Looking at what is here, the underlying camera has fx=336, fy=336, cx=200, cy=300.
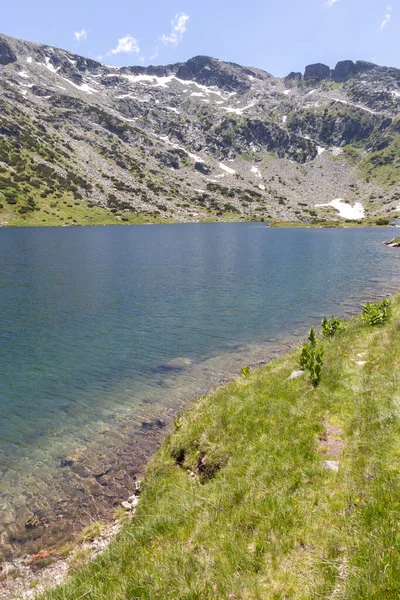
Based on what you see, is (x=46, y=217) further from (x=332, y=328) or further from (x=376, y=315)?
(x=376, y=315)

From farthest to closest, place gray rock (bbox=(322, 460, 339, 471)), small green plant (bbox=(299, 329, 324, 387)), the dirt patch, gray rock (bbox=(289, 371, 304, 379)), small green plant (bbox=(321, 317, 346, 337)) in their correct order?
small green plant (bbox=(321, 317, 346, 337))
gray rock (bbox=(289, 371, 304, 379))
small green plant (bbox=(299, 329, 324, 387))
the dirt patch
gray rock (bbox=(322, 460, 339, 471))

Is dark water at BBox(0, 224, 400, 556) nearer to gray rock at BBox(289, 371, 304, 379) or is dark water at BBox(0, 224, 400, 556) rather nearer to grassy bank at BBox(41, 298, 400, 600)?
grassy bank at BBox(41, 298, 400, 600)

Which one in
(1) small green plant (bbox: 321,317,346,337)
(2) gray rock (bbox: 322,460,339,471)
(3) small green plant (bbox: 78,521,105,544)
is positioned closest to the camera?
(2) gray rock (bbox: 322,460,339,471)

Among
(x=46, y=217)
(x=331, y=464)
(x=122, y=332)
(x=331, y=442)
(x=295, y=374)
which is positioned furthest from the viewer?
(x=46, y=217)

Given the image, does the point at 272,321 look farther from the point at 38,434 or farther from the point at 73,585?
the point at 73,585

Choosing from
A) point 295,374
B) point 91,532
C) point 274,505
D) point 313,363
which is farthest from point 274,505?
point 295,374

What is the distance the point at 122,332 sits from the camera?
1325 inches

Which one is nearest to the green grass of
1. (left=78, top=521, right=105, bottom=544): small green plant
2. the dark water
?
the dark water

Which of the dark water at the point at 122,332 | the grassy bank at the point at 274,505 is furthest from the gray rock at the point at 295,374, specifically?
the dark water at the point at 122,332

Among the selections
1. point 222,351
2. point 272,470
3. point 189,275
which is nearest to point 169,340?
point 222,351

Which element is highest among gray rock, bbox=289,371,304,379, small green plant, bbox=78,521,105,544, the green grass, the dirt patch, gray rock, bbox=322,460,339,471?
the green grass

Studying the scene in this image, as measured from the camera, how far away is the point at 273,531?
305 inches

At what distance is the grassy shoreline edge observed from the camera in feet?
21.3

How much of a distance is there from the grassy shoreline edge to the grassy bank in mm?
32
